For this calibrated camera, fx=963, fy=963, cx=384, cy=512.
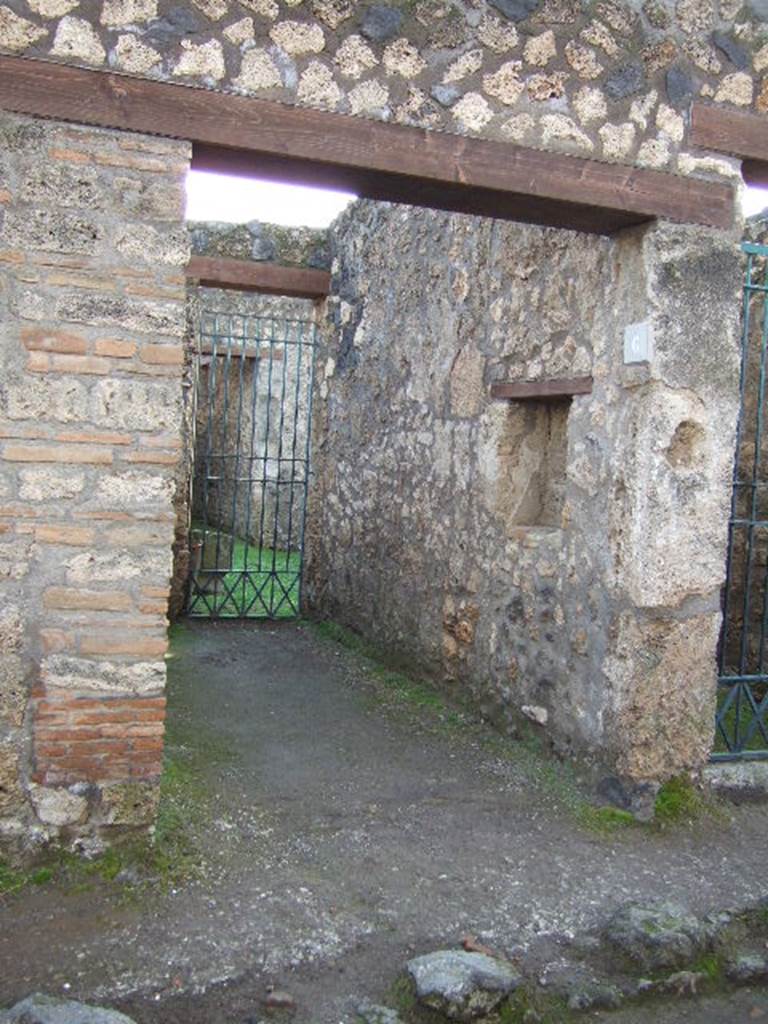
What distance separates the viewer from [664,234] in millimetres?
3875

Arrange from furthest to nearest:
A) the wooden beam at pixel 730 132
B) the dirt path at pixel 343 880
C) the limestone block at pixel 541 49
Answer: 1. the wooden beam at pixel 730 132
2. the limestone block at pixel 541 49
3. the dirt path at pixel 343 880

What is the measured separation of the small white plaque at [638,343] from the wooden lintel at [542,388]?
1.02 feet

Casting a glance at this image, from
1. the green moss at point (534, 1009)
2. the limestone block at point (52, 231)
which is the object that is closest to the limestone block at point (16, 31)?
the limestone block at point (52, 231)

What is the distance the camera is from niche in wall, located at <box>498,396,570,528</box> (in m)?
5.00

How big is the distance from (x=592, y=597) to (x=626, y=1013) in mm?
1806

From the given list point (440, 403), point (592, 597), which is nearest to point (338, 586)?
point (440, 403)

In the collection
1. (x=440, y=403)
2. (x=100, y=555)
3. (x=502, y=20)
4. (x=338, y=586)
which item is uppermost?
(x=502, y=20)

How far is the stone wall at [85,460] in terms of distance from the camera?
307cm

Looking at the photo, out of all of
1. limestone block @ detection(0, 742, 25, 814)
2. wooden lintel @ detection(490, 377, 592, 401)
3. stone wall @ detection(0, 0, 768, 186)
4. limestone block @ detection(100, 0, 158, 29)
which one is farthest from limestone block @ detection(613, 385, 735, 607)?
limestone block @ detection(0, 742, 25, 814)

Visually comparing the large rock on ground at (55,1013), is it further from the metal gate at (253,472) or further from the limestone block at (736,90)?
the metal gate at (253,472)

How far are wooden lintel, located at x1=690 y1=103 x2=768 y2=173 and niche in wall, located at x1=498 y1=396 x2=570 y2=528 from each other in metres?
1.45

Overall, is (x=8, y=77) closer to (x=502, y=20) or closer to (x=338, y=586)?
(x=502, y=20)

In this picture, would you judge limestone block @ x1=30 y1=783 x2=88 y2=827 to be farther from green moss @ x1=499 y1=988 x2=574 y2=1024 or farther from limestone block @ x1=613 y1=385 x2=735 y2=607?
limestone block @ x1=613 y1=385 x2=735 y2=607

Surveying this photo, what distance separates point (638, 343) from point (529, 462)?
1272 millimetres
